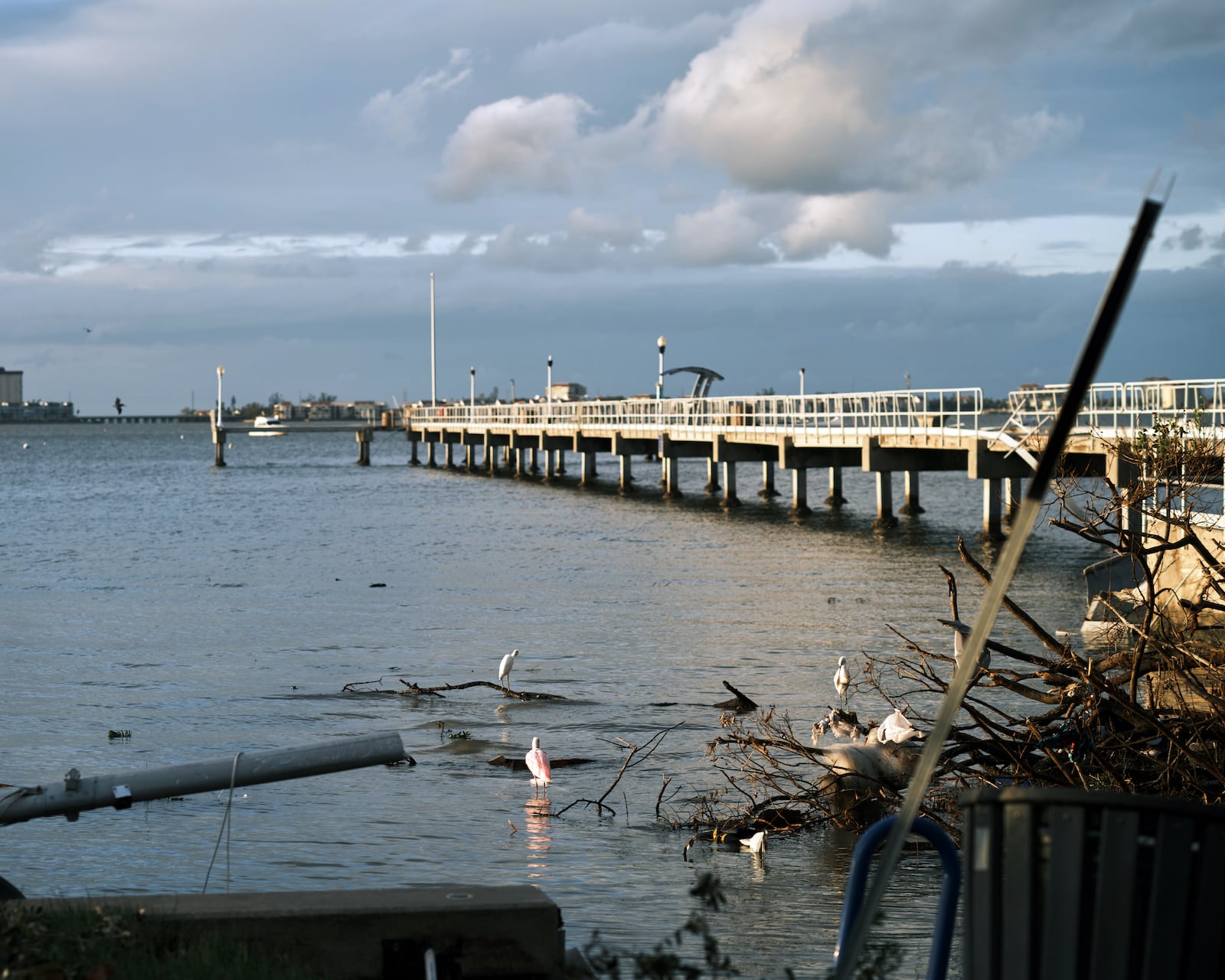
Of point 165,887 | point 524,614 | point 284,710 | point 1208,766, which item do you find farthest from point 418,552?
point 1208,766

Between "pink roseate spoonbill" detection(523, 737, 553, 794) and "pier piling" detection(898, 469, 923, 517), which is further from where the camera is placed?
"pier piling" detection(898, 469, 923, 517)

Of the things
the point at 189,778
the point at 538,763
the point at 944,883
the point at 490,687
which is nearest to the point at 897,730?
the point at 538,763

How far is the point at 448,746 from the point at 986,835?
991cm

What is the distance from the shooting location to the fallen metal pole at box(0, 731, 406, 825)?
5.88 meters

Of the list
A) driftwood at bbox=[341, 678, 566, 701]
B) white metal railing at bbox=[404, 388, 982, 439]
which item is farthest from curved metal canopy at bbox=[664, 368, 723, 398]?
driftwood at bbox=[341, 678, 566, 701]

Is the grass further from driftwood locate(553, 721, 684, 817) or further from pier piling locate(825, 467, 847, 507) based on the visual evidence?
pier piling locate(825, 467, 847, 507)

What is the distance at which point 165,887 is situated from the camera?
8.38 metres

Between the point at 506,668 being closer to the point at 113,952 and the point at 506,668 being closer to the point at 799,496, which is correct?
the point at 113,952

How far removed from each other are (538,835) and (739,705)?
160 inches

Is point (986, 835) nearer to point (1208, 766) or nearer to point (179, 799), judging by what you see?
point (1208, 766)

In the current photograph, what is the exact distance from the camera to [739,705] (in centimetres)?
1344

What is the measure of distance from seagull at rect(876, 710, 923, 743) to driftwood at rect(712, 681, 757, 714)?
3152mm

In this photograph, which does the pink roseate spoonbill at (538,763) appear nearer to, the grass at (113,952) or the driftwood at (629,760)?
the driftwood at (629,760)

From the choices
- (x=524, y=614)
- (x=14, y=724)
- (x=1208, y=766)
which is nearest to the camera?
(x=1208, y=766)
